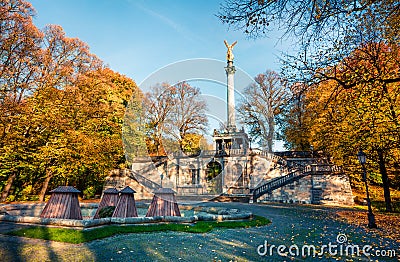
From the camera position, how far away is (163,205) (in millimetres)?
10375

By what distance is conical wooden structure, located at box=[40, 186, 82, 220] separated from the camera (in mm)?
9251

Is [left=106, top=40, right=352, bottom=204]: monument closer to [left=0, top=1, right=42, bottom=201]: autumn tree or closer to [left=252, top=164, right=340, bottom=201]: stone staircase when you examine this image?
[left=252, top=164, right=340, bottom=201]: stone staircase

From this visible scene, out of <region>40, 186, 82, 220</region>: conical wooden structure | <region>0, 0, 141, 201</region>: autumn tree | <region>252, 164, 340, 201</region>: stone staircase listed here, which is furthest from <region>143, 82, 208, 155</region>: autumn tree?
<region>252, 164, 340, 201</region>: stone staircase

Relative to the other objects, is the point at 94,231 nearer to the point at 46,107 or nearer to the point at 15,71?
the point at 46,107

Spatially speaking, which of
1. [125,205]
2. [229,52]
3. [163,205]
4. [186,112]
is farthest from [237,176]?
[186,112]

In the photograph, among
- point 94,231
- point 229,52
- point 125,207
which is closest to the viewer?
point 94,231

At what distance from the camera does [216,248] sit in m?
6.13

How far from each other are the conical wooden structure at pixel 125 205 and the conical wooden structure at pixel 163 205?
0.72 m

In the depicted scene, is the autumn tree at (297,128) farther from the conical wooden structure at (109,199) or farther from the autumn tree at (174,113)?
the conical wooden structure at (109,199)

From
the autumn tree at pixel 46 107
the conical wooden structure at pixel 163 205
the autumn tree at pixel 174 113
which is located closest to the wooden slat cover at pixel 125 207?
the conical wooden structure at pixel 163 205

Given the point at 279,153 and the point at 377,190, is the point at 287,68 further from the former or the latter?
the point at 279,153

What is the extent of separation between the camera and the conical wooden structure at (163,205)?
33.6 ft

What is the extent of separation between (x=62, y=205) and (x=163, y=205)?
3.82 metres

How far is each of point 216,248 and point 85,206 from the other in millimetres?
11599
